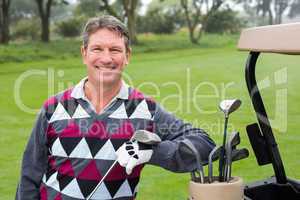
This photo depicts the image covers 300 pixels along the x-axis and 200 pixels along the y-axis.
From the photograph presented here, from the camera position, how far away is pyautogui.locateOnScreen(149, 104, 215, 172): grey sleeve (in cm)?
168

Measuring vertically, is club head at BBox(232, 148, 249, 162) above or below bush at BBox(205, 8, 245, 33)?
below

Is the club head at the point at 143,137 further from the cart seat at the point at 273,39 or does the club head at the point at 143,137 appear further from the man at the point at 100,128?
the cart seat at the point at 273,39

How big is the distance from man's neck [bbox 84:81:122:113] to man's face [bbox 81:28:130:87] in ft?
0.08

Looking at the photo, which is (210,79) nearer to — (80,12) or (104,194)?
(104,194)

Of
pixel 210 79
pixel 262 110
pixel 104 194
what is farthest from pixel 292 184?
pixel 210 79

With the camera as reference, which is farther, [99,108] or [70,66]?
[70,66]

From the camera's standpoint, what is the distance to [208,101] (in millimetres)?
8133

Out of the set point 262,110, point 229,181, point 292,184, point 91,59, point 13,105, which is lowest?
point 13,105

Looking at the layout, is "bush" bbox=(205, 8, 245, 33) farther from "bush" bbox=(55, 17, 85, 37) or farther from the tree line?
"bush" bbox=(55, 17, 85, 37)

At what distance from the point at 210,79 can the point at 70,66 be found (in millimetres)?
5112

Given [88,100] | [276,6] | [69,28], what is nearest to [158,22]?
[69,28]

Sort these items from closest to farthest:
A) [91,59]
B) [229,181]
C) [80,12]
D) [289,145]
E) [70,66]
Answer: [229,181] → [91,59] → [289,145] → [70,66] → [80,12]

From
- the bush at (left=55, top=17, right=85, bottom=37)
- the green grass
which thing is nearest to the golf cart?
the green grass

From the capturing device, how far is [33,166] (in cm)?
185
